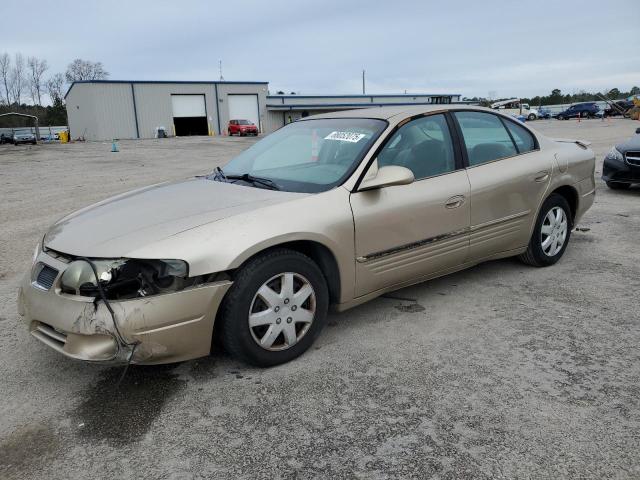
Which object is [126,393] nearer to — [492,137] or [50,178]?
[492,137]

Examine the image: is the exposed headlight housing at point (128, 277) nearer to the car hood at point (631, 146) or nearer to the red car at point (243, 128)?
the car hood at point (631, 146)

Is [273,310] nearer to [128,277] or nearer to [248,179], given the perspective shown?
[128,277]

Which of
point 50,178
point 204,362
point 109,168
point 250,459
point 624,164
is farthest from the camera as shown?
point 109,168

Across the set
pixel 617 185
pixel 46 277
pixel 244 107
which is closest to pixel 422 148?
pixel 46 277

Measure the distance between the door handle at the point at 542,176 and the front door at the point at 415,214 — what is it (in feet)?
2.97

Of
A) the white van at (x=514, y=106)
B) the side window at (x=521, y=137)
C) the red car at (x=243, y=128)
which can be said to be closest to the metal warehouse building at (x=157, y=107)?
the red car at (x=243, y=128)

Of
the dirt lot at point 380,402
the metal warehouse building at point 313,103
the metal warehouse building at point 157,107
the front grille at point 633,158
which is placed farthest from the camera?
the metal warehouse building at point 313,103

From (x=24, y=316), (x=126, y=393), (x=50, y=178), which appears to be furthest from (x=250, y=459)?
(x=50, y=178)

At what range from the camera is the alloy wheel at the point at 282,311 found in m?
2.91

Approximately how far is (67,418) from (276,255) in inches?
52.8

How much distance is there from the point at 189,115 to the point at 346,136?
46296 mm

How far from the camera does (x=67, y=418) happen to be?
2623 millimetres

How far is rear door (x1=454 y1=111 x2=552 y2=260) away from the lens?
4.00 meters

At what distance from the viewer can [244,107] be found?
163 ft
